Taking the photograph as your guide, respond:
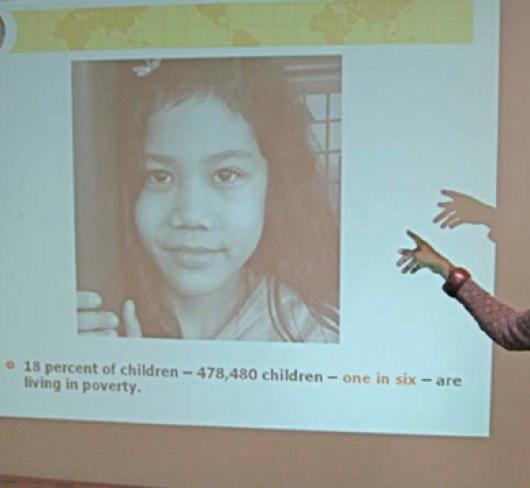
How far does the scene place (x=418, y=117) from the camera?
82.0 inches

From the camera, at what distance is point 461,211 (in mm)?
2094

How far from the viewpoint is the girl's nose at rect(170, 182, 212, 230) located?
2188 millimetres

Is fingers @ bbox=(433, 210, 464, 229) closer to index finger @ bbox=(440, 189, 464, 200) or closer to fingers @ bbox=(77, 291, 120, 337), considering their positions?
index finger @ bbox=(440, 189, 464, 200)

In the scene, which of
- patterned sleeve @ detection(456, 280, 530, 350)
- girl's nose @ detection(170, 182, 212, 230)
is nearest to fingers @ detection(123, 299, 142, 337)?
girl's nose @ detection(170, 182, 212, 230)

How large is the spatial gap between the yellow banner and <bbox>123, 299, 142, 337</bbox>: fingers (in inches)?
34.1

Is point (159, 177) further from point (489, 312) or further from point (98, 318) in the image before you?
point (489, 312)

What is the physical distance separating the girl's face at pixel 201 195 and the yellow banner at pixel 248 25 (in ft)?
0.79

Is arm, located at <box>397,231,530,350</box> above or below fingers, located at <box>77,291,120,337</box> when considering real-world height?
above

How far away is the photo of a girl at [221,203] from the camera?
7.06 feet

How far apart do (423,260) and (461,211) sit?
0.48 m

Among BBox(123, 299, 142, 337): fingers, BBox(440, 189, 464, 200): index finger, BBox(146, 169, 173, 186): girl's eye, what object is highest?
BBox(146, 169, 173, 186): girl's eye

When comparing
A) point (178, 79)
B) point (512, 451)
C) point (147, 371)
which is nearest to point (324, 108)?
point (178, 79)

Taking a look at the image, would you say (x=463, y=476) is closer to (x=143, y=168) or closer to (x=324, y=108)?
(x=324, y=108)

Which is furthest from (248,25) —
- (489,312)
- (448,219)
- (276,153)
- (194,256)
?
(489,312)
